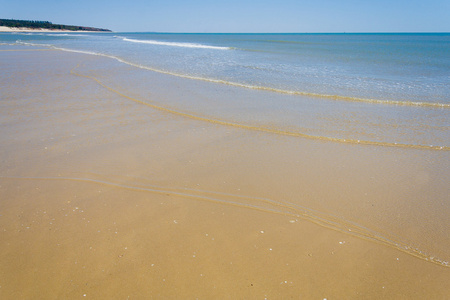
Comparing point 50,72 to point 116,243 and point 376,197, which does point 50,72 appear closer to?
point 116,243

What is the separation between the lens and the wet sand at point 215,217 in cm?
304

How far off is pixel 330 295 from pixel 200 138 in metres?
4.79

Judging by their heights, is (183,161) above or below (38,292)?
above

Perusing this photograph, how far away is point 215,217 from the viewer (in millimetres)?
4086

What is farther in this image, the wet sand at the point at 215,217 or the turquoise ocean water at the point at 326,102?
the turquoise ocean water at the point at 326,102

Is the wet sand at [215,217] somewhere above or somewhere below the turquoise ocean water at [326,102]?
below

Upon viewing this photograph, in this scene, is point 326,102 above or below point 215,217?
above

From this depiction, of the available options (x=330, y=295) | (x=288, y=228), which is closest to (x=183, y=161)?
(x=288, y=228)

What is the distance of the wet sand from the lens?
3043 mm

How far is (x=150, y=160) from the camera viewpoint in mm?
5773

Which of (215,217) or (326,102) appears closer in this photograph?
(215,217)

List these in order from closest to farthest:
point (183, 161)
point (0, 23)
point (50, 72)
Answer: point (183, 161)
point (50, 72)
point (0, 23)

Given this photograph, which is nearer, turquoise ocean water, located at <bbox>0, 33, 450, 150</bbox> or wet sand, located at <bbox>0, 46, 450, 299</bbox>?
wet sand, located at <bbox>0, 46, 450, 299</bbox>

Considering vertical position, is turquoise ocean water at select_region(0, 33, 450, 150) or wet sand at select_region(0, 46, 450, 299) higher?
turquoise ocean water at select_region(0, 33, 450, 150)
